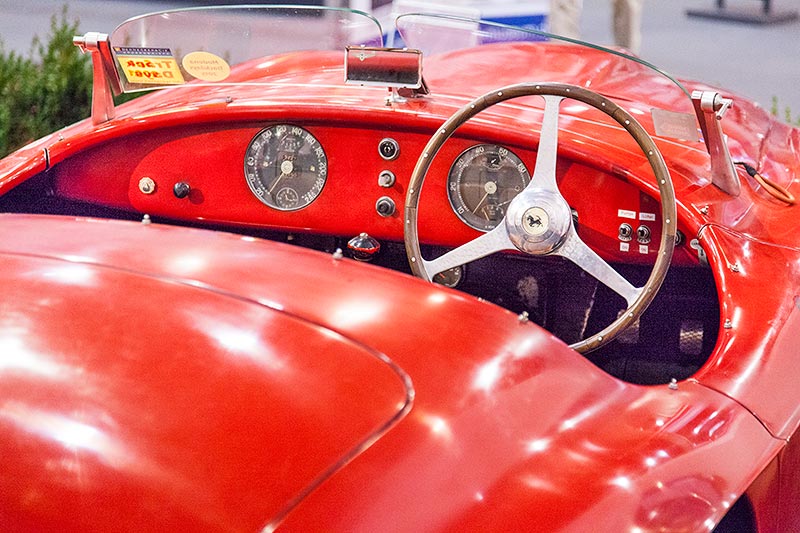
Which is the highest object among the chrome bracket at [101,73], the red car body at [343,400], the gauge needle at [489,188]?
the chrome bracket at [101,73]

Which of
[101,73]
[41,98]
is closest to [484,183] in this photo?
[101,73]

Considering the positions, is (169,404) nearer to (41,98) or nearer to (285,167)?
(285,167)

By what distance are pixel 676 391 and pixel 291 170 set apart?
4.42 feet

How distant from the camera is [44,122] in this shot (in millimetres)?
5234

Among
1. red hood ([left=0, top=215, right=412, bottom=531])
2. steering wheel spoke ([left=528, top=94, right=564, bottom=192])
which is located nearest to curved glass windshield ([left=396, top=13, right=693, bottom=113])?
steering wheel spoke ([left=528, top=94, right=564, bottom=192])

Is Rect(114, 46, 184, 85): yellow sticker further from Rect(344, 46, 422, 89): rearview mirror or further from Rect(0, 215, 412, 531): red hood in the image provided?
Rect(0, 215, 412, 531): red hood

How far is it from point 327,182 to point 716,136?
1.04m

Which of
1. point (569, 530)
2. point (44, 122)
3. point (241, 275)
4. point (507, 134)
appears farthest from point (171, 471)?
point (44, 122)

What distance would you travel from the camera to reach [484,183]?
2633 mm

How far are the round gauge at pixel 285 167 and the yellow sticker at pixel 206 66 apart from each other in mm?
272

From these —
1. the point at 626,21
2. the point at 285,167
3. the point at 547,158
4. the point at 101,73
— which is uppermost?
the point at 626,21

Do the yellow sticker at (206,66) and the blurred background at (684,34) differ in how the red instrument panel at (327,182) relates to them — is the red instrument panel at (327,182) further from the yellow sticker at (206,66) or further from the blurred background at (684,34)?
the blurred background at (684,34)

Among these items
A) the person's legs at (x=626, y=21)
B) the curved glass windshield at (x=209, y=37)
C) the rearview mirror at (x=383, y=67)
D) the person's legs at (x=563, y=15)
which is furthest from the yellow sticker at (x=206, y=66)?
the person's legs at (x=626, y=21)

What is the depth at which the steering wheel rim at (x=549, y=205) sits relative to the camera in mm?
2084
